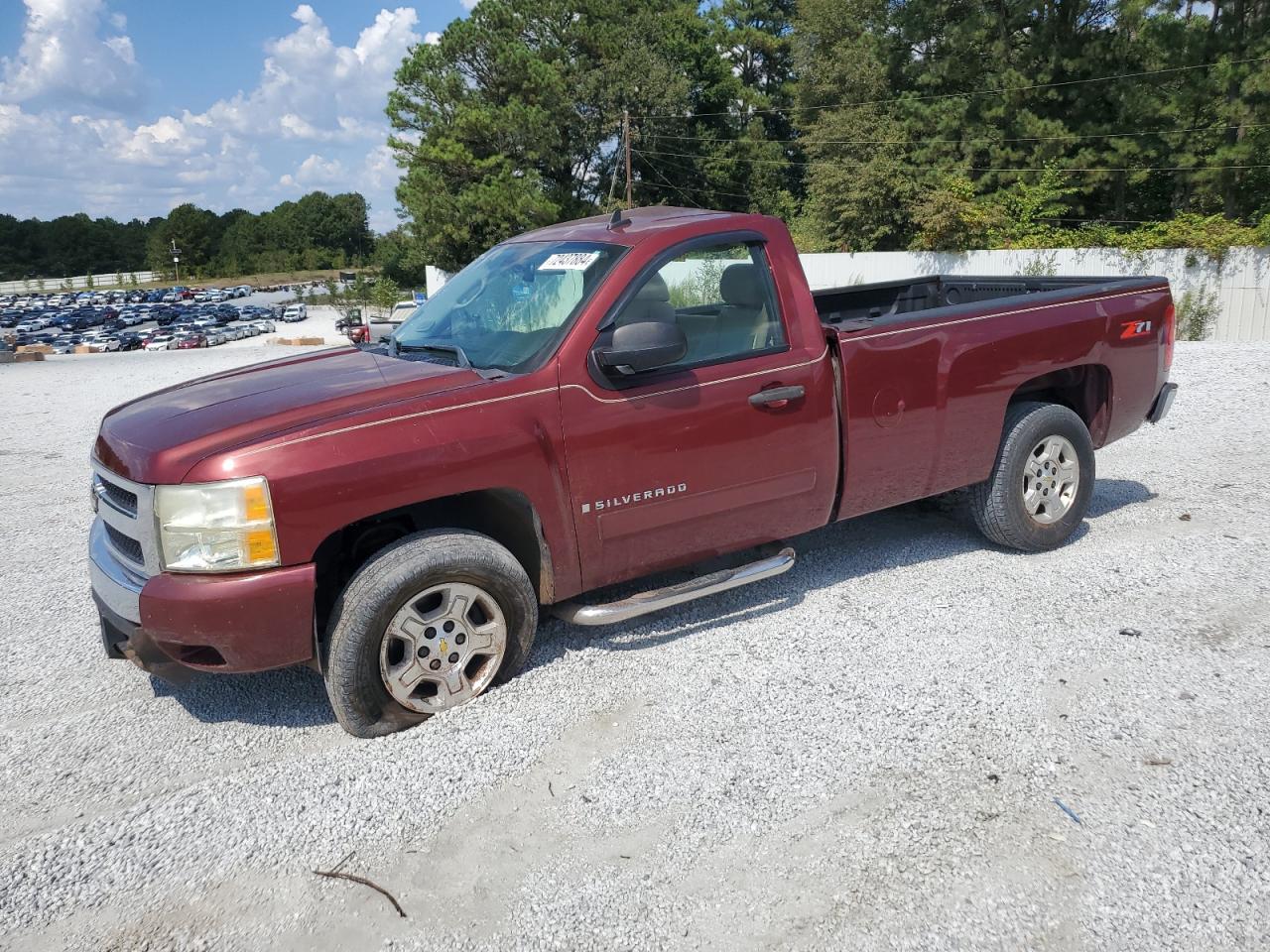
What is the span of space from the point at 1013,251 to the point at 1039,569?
2692 cm

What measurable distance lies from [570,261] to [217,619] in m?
2.15

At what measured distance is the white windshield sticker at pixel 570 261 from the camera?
165 inches

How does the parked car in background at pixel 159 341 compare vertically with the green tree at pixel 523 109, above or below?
below

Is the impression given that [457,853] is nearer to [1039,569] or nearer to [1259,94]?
[1039,569]

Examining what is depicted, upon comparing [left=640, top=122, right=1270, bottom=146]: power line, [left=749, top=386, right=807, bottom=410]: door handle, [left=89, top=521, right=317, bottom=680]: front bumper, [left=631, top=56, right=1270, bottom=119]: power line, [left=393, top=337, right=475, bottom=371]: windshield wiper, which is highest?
[left=631, top=56, right=1270, bottom=119]: power line

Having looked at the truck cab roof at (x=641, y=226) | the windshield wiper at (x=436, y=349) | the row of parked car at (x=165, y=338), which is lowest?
the row of parked car at (x=165, y=338)

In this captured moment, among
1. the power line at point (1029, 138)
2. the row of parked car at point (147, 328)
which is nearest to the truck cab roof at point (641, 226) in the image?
the power line at point (1029, 138)

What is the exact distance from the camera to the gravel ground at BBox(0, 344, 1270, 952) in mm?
2662

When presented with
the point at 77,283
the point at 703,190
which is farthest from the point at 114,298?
the point at 703,190

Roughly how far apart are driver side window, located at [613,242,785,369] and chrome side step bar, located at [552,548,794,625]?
0.97 m

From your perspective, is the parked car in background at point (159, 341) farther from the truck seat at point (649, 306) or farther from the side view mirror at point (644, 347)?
the side view mirror at point (644, 347)

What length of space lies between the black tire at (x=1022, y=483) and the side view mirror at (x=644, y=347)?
2318mm

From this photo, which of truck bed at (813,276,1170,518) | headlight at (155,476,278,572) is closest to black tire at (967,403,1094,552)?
truck bed at (813,276,1170,518)

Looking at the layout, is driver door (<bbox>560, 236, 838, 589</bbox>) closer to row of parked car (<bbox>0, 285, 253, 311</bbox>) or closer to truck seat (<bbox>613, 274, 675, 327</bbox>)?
truck seat (<bbox>613, 274, 675, 327</bbox>)
